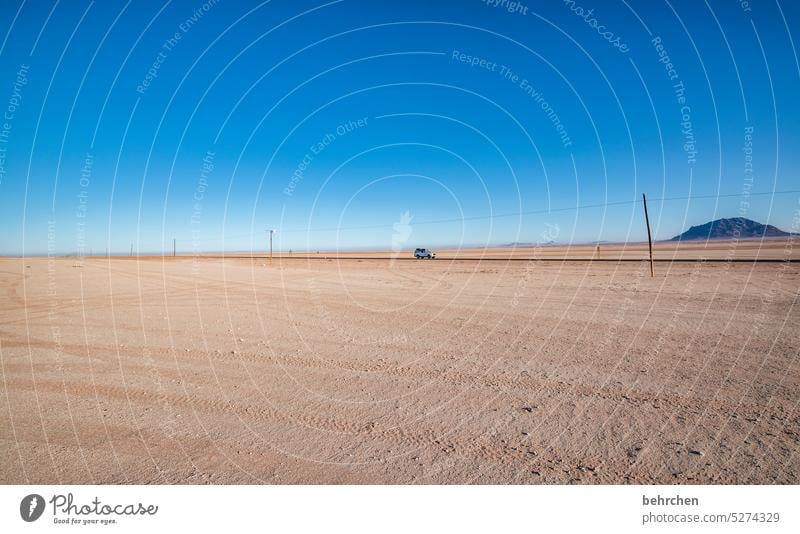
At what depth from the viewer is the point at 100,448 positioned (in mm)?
4270

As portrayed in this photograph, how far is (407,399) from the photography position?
18.8ft

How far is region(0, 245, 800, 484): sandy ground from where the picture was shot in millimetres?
3902

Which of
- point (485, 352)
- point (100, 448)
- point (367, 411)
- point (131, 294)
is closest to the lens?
point (100, 448)

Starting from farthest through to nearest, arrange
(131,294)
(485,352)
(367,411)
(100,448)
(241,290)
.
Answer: (241,290) → (131,294) → (485,352) → (367,411) → (100,448)

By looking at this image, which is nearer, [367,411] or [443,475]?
[443,475]

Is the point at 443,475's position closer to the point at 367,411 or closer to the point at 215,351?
the point at 367,411

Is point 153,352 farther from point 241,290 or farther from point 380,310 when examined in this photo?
point 241,290

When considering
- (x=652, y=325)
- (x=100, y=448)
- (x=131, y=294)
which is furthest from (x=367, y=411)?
(x=131, y=294)

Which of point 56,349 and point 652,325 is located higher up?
point 652,325

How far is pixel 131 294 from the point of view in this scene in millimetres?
18812

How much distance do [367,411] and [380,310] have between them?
8570mm

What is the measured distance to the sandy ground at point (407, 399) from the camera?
390 centimetres
